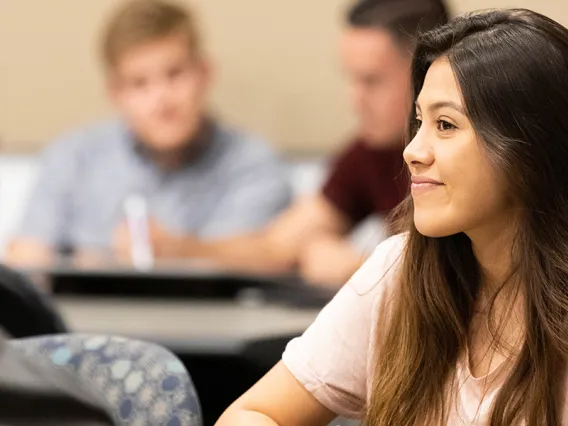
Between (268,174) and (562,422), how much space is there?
239cm

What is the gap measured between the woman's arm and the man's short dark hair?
1419 mm

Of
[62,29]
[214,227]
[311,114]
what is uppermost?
[62,29]

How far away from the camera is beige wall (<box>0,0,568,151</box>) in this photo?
4004 mm

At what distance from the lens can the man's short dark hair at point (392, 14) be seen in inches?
110

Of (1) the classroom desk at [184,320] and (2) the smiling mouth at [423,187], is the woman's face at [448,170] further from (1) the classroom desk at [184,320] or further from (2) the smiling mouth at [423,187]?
(1) the classroom desk at [184,320]

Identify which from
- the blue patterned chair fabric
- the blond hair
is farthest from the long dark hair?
the blond hair

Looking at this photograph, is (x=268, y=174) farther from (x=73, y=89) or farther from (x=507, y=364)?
(x=507, y=364)

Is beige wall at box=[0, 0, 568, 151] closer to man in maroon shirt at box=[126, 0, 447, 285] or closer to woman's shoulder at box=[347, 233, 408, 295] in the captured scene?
man in maroon shirt at box=[126, 0, 447, 285]

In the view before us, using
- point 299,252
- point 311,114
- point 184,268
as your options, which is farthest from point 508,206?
point 311,114

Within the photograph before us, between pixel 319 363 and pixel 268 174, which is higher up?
pixel 319 363

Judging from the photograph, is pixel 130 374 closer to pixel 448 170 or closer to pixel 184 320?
pixel 448 170

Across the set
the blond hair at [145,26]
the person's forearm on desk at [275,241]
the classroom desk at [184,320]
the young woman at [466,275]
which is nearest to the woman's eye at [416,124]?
the young woman at [466,275]

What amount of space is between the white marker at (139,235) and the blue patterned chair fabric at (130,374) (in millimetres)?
1015

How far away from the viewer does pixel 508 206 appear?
136 cm
